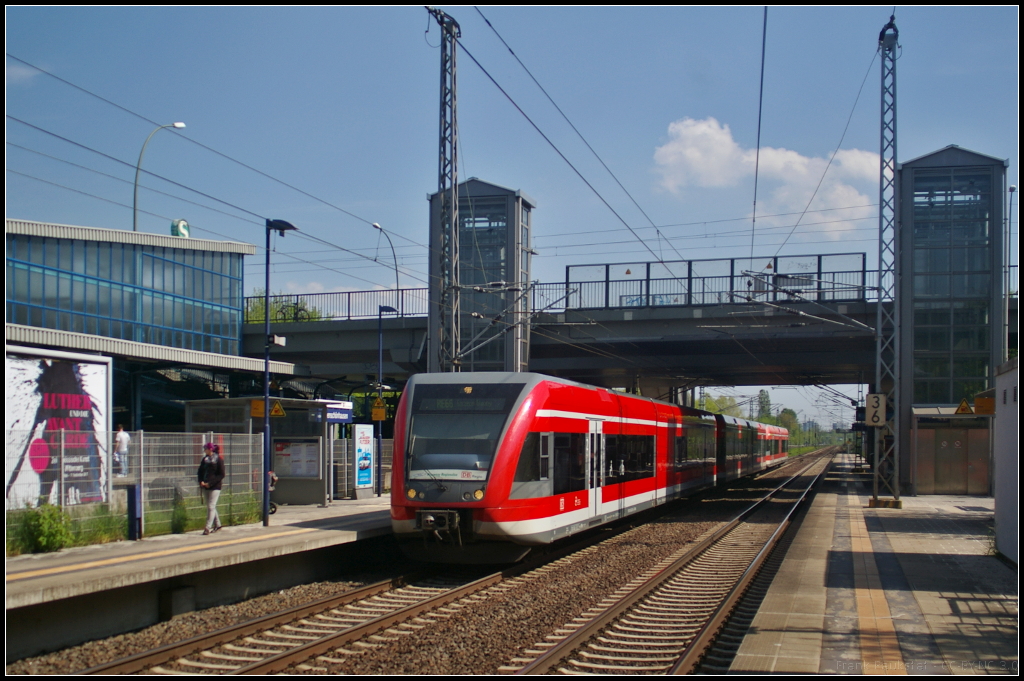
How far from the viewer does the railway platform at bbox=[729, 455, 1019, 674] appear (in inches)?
302

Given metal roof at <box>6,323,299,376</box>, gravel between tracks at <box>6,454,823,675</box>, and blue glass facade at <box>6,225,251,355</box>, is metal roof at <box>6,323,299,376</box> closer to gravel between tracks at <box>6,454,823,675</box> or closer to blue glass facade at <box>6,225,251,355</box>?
blue glass facade at <box>6,225,251,355</box>

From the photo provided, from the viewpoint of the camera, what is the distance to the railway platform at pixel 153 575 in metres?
9.07

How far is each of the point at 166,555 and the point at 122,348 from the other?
18141 millimetres

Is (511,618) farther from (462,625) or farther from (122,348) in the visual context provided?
(122,348)

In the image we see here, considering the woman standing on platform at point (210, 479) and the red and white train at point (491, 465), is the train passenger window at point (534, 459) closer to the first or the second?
the red and white train at point (491, 465)

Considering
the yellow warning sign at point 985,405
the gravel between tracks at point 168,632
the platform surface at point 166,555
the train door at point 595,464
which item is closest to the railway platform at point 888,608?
the yellow warning sign at point 985,405

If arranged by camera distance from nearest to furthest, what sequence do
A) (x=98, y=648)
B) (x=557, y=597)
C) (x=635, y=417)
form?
(x=98, y=648), (x=557, y=597), (x=635, y=417)

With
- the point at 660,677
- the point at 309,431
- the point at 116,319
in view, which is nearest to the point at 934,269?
the point at 309,431

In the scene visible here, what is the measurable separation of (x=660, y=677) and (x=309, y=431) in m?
14.1

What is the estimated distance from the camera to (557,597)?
11711mm

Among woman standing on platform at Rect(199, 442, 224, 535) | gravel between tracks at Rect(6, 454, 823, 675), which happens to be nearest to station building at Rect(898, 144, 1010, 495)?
gravel between tracks at Rect(6, 454, 823, 675)

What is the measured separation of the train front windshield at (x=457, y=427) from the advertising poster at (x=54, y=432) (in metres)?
4.78

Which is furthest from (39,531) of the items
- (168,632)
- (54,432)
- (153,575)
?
(168,632)

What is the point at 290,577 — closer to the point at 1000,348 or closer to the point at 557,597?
the point at 557,597
